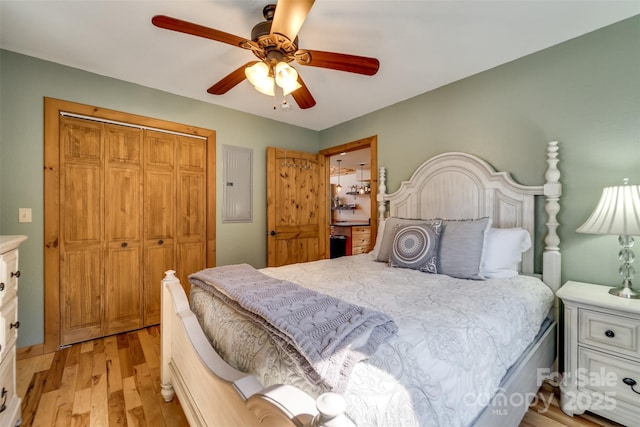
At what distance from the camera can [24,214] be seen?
2.17m

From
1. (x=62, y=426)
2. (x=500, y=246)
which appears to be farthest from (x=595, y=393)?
A: (x=62, y=426)

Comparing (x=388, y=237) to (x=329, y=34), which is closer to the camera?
(x=329, y=34)

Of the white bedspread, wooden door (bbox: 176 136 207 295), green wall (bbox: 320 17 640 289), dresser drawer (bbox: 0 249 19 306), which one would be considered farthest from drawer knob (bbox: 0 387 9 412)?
green wall (bbox: 320 17 640 289)

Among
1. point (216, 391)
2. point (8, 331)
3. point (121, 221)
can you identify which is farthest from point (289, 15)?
point (121, 221)

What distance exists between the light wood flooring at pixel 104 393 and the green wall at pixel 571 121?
3.29 ft

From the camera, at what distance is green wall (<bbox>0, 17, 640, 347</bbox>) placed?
179 centimetres

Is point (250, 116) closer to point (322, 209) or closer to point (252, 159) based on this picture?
point (252, 159)

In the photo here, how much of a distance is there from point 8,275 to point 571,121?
3596 mm

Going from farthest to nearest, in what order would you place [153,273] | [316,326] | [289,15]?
[153,273] → [289,15] → [316,326]

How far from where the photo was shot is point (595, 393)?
1535 mm

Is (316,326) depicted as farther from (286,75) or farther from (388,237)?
(388,237)

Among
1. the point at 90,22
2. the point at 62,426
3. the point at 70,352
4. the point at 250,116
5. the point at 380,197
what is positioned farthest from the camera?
the point at 250,116

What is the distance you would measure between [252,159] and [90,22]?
6.18 ft

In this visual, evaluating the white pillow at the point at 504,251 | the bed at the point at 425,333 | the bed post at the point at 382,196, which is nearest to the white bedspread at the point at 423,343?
the bed at the point at 425,333
